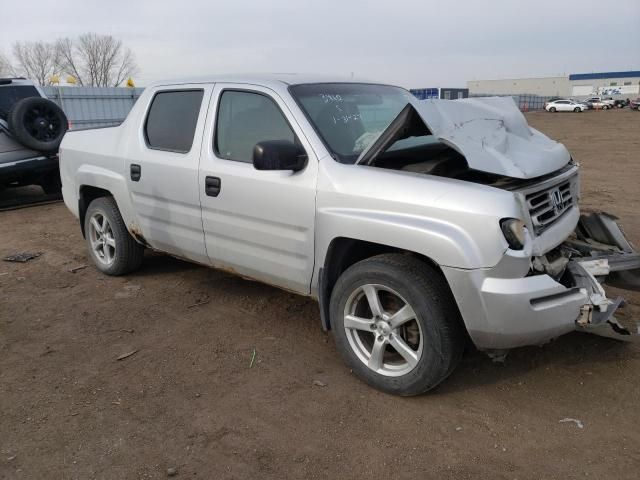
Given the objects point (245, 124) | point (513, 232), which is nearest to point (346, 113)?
point (245, 124)

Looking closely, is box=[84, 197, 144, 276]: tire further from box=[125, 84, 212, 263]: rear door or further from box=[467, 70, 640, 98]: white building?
box=[467, 70, 640, 98]: white building

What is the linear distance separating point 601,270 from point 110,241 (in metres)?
4.17

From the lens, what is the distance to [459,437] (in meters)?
2.87

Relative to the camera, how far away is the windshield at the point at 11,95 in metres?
8.48

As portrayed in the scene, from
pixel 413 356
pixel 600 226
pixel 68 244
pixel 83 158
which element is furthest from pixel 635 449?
pixel 68 244

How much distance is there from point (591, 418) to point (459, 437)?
74 centimetres

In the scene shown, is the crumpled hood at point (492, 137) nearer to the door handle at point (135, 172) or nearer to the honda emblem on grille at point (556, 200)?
the honda emblem on grille at point (556, 200)

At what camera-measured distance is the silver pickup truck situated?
111 inches

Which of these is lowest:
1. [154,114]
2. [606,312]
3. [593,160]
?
[593,160]

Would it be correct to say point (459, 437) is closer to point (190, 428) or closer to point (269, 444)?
point (269, 444)

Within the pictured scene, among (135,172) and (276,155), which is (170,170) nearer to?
(135,172)

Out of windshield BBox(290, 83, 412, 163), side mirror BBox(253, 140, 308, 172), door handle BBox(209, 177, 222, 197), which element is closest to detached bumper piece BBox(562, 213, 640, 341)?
windshield BBox(290, 83, 412, 163)

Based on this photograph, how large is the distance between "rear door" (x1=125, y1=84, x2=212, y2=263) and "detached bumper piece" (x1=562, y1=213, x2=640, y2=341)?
258 centimetres

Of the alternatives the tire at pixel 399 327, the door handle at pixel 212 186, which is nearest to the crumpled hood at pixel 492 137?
the tire at pixel 399 327
